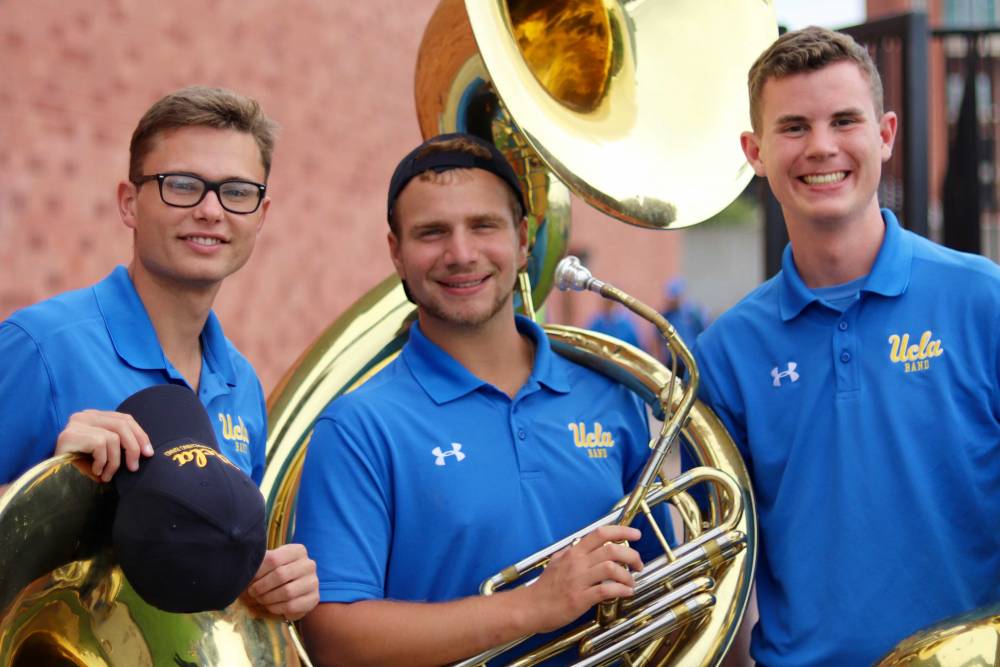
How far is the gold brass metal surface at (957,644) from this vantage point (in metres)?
1.73

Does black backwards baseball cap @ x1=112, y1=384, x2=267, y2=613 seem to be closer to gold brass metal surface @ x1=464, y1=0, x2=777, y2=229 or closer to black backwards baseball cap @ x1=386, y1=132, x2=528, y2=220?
black backwards baseball cap @ x1=386, y1=132, x2=528, y2=220

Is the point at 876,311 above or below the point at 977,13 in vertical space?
below

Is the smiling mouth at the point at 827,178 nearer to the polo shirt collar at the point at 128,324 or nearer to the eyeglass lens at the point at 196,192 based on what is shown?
the eyeglass lens at the point at 196,192

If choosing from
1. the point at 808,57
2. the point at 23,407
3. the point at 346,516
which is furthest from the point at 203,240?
the point at 808,57

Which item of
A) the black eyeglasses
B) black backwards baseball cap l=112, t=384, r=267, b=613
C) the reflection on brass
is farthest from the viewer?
the reflection on brass

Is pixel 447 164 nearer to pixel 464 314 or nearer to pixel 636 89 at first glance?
pixel 464 314

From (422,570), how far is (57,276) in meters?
4.70

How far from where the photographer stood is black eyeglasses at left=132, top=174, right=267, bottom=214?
7.01 feet

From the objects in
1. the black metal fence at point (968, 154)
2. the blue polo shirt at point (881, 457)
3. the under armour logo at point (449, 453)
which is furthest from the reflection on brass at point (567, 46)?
the black metal fence at point (968, 154)

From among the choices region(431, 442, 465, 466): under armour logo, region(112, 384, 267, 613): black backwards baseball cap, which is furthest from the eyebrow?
region(112, 384, 267, 613): black backwards baseball cap

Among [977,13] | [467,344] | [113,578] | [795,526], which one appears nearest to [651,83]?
[467,344]

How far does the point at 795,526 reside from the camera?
7.16 ft

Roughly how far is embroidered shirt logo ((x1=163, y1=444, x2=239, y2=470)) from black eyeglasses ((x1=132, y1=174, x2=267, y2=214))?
2.03ft

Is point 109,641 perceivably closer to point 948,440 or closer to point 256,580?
point 256,580
